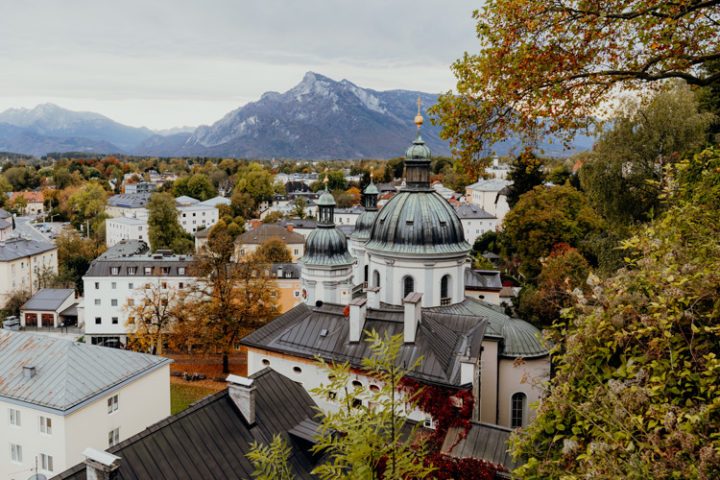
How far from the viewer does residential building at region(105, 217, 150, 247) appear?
9450cm

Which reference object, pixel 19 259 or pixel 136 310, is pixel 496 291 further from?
pixel 19 259

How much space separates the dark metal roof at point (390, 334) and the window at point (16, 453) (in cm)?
1096

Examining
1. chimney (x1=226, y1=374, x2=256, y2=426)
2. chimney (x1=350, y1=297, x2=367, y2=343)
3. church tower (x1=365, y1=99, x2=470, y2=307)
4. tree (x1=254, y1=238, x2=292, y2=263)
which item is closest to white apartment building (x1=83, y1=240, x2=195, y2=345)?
tree (x1=254, y1=238, x2=292, y2=263)

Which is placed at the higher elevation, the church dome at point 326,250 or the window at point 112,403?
the church dome at point 326,250

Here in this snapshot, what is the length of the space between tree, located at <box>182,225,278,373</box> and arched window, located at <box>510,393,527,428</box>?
828 inches

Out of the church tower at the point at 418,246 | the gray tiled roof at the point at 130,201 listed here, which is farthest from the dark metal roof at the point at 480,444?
the gray tiled roof at the point at 130,201

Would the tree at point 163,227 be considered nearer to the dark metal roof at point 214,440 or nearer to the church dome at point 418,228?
the church dome at point 418,228

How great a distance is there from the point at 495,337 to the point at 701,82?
62.3 feet

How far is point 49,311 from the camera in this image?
2334 inches

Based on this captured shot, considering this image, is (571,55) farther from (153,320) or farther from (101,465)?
(153,320)

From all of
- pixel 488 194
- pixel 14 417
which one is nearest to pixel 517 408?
pixel 14 417

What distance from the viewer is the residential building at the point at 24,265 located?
213ft

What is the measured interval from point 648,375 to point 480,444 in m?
13.6

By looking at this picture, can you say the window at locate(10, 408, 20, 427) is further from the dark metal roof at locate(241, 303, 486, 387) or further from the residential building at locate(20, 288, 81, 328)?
the residential building at locate(20, 288, 81, 328)
